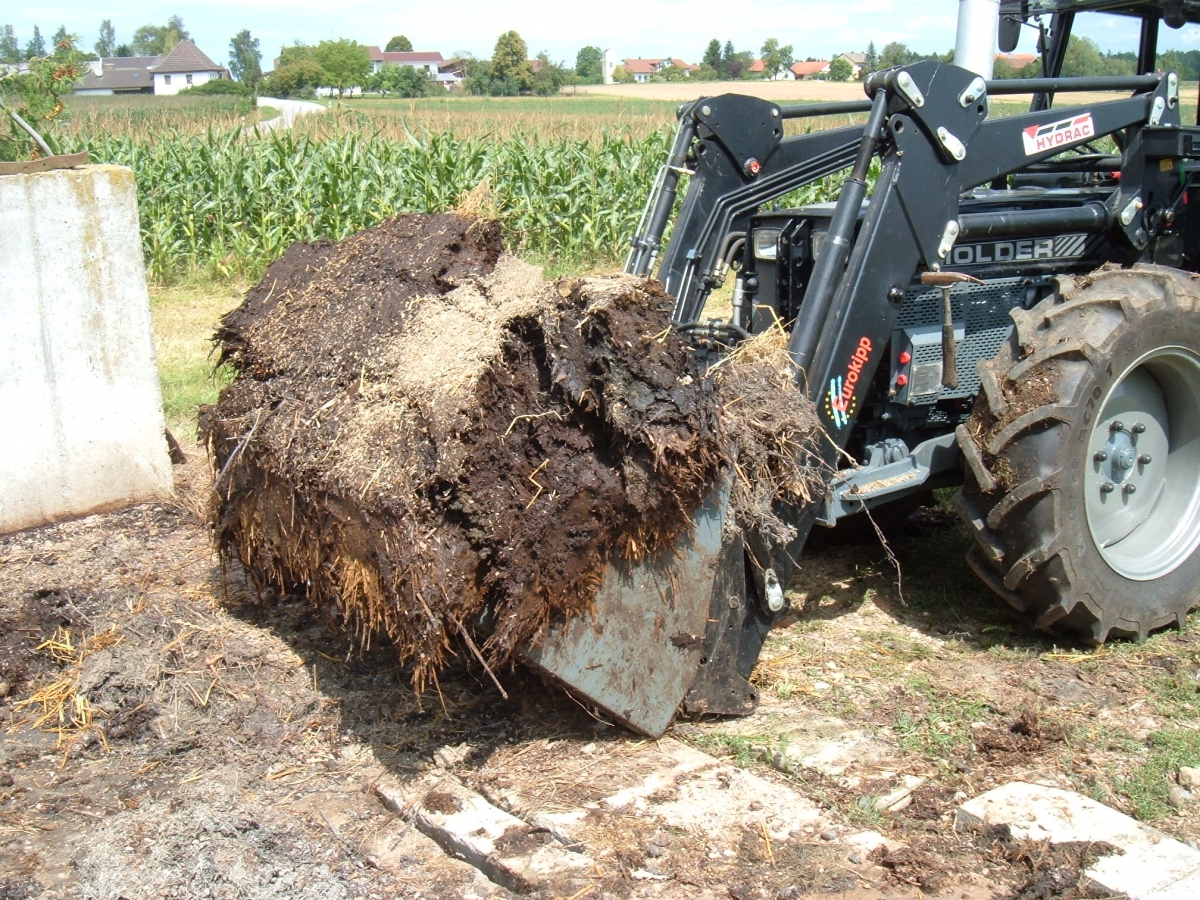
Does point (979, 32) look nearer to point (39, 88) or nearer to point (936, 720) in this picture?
point (936, 720)

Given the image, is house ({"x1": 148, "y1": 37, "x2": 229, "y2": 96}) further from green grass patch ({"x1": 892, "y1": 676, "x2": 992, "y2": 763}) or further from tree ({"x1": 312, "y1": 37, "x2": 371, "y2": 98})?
green grass patch ({"x1": 892, "y1": 676, "x2": 992, "y2": 763})

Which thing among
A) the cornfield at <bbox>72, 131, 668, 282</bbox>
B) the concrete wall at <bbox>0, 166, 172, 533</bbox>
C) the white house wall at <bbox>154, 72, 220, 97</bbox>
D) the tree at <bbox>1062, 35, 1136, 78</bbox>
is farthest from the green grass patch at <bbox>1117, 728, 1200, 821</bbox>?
the white house wall at <bbox>154, 72, 220, 97</bbox>

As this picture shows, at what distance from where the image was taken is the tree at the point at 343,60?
89.1 metres

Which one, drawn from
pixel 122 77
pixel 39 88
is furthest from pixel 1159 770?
pixel 122 77

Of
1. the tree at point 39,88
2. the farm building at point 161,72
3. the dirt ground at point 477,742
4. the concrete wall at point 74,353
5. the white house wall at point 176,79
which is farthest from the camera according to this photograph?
the white house wall at point 176,79

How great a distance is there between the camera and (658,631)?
3.54m

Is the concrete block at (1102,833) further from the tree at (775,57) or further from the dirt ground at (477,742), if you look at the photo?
the tree at (775,57)

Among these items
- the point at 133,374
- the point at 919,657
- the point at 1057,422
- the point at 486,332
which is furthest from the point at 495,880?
the point at 133,374

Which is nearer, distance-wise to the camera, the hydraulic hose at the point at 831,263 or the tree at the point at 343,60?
the hydraulic hose at the point at 831,263

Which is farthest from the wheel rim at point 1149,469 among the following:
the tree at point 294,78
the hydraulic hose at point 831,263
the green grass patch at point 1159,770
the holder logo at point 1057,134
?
the tree at point 294,78

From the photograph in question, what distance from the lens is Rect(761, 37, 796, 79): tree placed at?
60.6 metres

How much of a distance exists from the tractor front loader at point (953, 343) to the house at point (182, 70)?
118 m

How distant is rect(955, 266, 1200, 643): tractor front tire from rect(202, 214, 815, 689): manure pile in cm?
80

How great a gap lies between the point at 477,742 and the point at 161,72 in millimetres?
122943
